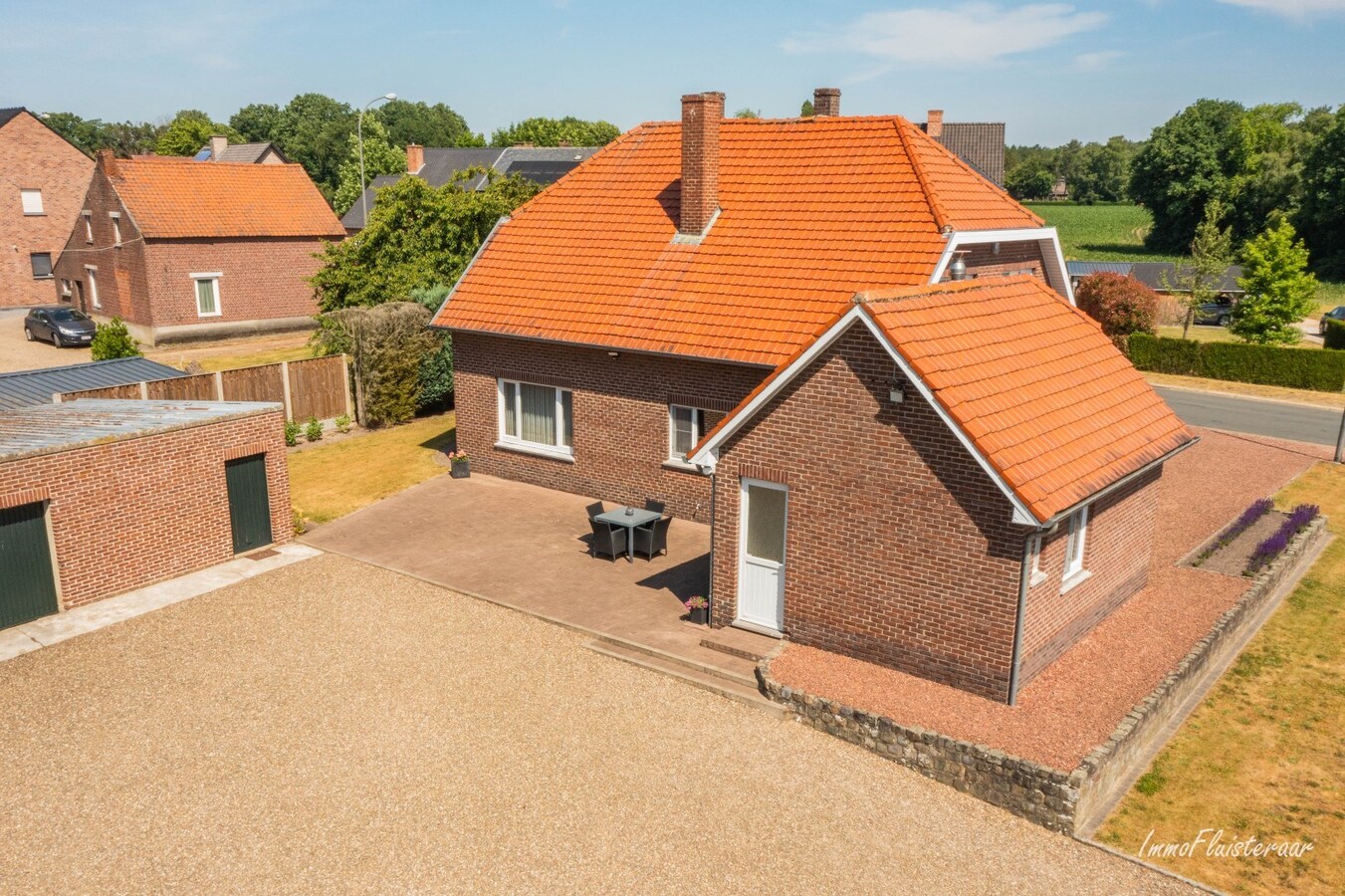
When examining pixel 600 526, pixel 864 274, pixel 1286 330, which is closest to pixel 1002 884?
pixel 600 526

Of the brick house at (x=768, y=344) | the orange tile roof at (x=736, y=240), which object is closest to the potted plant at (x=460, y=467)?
the brick house at (x=768, y=344)

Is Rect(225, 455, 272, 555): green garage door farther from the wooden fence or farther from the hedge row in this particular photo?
the hedge row

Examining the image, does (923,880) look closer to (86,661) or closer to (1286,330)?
(86,661)

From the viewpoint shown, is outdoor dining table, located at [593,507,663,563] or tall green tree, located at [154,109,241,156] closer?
outdoor dining table, located at [593,507,663,563]

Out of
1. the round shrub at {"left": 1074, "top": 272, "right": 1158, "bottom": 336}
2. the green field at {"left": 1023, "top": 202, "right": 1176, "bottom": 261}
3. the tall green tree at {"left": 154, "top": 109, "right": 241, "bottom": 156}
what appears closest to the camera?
the round shrub at {"left": 1074, "top": 272, "right": 1158, "bottom": 336}

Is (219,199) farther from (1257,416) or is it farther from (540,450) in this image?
(1257,416)

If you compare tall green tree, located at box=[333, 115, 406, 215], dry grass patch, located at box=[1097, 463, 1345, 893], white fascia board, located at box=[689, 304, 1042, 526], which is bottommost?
dry grass patch, located at box=[1097, 463, 1345, 893]

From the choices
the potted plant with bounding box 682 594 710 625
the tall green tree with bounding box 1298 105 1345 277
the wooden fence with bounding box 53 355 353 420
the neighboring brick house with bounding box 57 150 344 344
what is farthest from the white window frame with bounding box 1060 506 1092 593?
the tall green tree with bounding box 1298 105 1345 277

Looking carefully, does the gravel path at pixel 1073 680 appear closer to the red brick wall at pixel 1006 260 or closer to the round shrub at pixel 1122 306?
the red brick wall at pixel 1006 260
